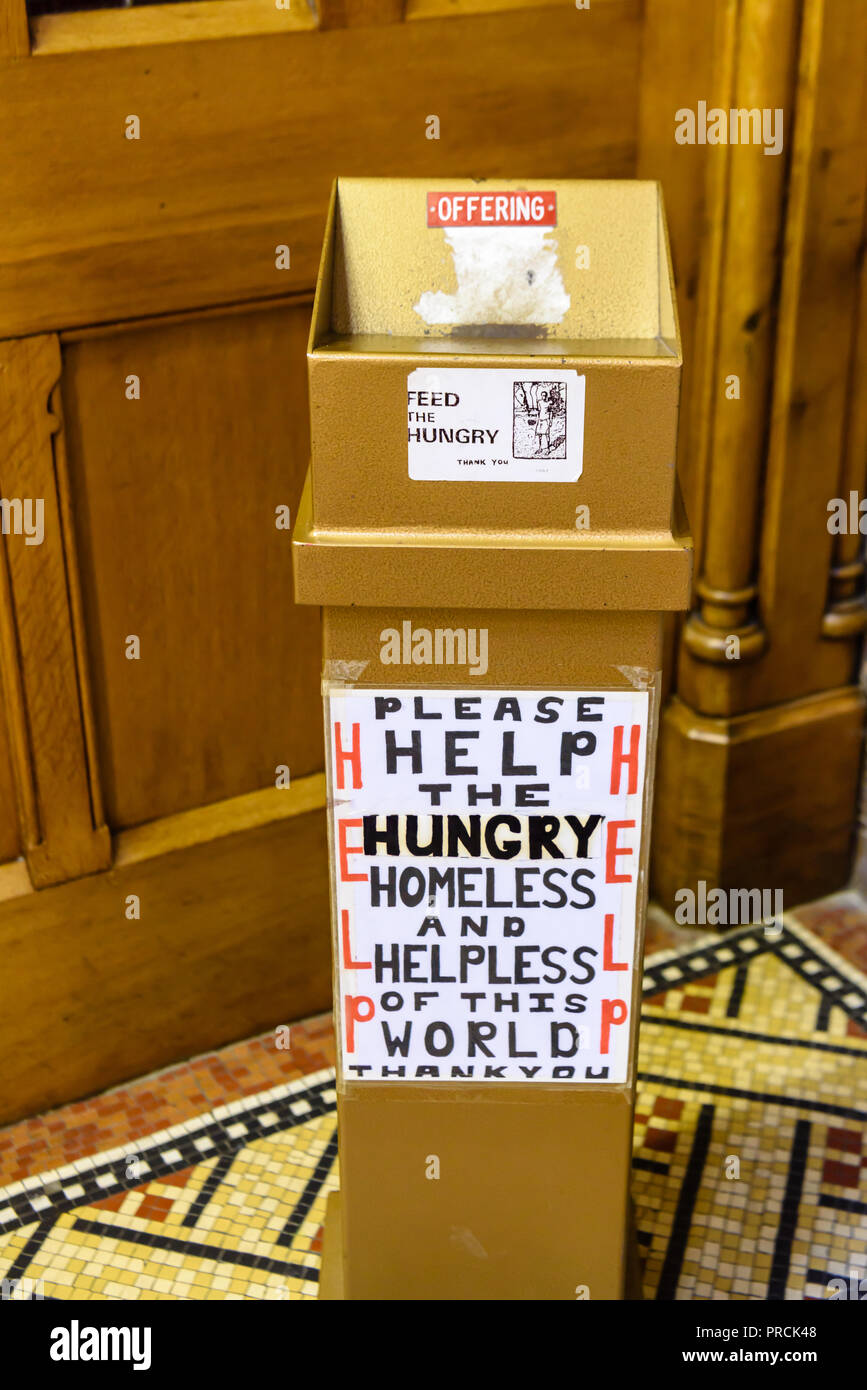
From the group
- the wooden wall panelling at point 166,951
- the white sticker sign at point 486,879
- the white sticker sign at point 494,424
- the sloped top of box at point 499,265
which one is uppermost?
the sloped top of box at point 499,265

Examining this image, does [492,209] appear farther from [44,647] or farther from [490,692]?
A: [44,647]

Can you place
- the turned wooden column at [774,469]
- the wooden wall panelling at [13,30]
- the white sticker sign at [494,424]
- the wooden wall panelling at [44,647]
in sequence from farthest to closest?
the turned wooden column at [774,469] < the wooden wall panelling at [44,647] < the wooden wall panelling at [13,30] < the white sticker sign at [494,424]

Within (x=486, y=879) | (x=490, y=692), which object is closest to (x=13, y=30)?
(x=490, y=692)

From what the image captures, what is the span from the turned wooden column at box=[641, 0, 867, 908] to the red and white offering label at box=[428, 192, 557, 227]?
730mm

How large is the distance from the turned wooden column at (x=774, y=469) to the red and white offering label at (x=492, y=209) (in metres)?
0.73

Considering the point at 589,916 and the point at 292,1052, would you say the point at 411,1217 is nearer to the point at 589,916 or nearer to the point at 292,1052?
the point at 589,916

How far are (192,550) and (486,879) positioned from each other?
0.77 meters

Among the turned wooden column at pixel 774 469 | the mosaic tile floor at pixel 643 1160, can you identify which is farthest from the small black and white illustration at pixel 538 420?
the mosaic tile floor at pixel 643 1160

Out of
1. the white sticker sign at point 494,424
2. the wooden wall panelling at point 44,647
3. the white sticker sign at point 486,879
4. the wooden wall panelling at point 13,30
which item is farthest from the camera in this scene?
the wooden wall panelling at point 44,647

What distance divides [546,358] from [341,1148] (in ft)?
2.77

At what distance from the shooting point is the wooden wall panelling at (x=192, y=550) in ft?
6.48

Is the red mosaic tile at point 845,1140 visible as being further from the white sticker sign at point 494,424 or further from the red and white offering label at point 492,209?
the red and white offering label at point 492,209

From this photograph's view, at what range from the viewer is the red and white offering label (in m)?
1.49

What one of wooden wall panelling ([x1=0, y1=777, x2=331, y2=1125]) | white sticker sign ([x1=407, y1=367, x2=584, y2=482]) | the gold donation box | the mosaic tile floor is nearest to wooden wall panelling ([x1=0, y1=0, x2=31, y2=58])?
the gold donation box
